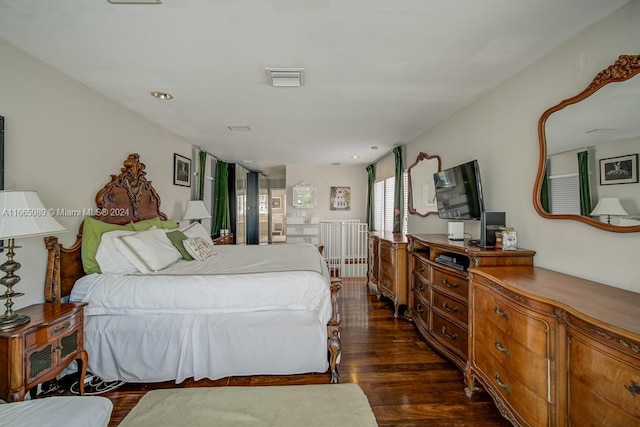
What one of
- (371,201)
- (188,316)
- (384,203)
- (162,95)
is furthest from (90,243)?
(371,201)

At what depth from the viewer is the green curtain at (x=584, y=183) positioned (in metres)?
1.74

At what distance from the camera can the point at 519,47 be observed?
1.94m

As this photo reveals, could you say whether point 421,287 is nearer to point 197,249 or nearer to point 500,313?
point 500,313

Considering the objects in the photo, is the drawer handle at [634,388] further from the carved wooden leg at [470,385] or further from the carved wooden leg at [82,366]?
Answer: the carved wooden leg at [82,366]

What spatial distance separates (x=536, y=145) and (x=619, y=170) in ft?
2.29

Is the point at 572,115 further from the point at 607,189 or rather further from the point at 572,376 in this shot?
the point at 572,376

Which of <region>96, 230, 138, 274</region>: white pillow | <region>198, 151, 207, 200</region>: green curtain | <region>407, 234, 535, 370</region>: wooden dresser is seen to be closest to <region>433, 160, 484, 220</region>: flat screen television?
<region>407, 234, 535, 370</region>: wooden dresser

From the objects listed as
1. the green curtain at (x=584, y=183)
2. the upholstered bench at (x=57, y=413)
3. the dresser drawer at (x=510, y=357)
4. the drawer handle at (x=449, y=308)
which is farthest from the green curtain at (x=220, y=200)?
the green curtain at (x=584, y=183)

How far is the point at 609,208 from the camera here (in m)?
1.62

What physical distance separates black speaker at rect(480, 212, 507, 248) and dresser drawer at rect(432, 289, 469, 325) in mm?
550

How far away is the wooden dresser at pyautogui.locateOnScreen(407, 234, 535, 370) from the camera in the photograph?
2.14 metres

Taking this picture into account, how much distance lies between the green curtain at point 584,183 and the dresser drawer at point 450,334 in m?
1.24

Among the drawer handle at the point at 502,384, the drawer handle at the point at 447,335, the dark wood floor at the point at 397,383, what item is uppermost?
the drawer handle at the point at 502,384

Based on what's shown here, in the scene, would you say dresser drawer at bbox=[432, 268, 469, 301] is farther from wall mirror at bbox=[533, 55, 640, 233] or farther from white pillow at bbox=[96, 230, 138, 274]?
white pillow at bbox=[96, 230, 138, 274]
